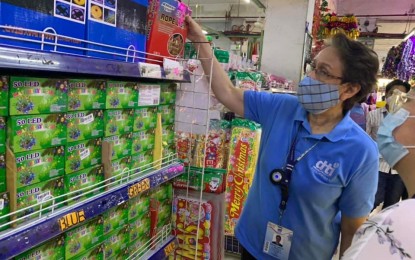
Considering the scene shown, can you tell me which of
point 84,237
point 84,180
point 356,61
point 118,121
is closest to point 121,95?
point 118,121

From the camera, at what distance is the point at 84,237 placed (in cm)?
143

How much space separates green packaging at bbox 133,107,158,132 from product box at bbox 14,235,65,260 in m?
0.59

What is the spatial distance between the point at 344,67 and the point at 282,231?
854 mm

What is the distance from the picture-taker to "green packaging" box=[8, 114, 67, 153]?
1056mm

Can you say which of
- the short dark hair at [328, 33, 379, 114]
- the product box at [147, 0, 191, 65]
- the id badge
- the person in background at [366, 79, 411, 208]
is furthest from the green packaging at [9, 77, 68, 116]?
the person in background at [366, 79, 411, 208]

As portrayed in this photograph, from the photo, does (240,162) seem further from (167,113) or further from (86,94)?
(86,94)

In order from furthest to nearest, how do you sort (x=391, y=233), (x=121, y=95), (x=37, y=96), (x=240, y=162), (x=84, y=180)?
(x=240, y=162)
(x=121, y=95)
(x=84, y=180)
(x=37, y=96)
(x=391, y=233)

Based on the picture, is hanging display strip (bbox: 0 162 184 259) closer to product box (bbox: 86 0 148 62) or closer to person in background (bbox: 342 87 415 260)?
product box (bbox: 86 0 148 62)

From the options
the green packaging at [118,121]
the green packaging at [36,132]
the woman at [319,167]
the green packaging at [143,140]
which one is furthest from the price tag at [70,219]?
the woman at [319,167]

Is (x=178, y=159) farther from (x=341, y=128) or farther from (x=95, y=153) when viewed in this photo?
(x=341, y=128)

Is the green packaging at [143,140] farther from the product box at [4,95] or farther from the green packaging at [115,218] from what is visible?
the product box at [4,95]

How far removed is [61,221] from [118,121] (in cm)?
51

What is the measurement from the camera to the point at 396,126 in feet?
3.56

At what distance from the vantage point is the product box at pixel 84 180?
1.31m
